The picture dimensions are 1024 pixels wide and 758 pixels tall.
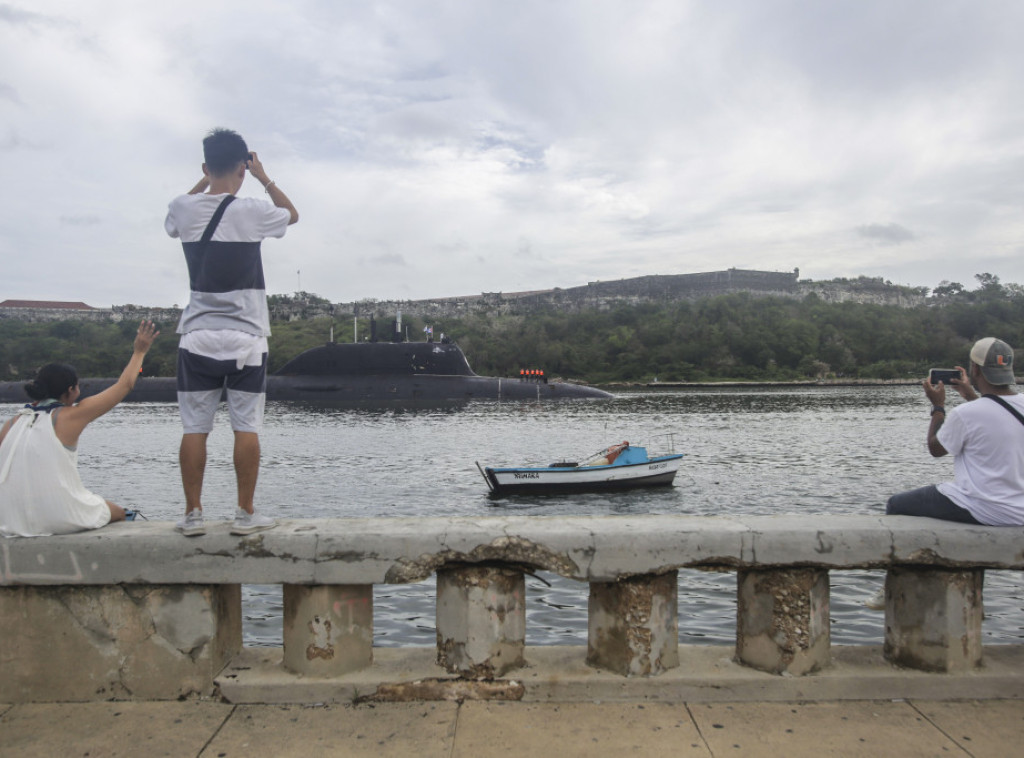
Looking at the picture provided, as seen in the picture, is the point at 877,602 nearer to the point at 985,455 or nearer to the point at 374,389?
the point at 985,455

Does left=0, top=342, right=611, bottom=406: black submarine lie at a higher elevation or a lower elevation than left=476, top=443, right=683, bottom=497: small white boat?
higher

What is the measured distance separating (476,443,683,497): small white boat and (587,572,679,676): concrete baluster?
1593 cm

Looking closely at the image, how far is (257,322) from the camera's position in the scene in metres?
4.08

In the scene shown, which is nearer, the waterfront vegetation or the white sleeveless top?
the white sleeveless top

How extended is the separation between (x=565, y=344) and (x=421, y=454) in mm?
96825

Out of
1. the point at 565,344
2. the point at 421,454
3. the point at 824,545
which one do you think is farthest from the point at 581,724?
the point at 565,344

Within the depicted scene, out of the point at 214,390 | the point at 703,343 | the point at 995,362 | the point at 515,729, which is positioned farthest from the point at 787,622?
the point at 703,343

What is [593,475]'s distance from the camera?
20.1 meters

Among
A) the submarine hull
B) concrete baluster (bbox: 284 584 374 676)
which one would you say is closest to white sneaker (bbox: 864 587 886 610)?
concrete baluster (bbox: 284 584 374 676)

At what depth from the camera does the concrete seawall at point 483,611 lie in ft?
11.7

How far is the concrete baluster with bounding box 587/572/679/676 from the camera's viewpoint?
3.59 m

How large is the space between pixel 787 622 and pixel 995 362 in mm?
1792

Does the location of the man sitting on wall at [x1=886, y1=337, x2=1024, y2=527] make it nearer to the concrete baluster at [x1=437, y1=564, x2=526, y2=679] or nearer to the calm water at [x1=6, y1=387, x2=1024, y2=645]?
the concrete baluster at [x1=437, y1=564, x2=526, y2=679]

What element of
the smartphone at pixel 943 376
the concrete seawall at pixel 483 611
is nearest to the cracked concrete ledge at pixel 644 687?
the concrete seawall at pixel 483 611
